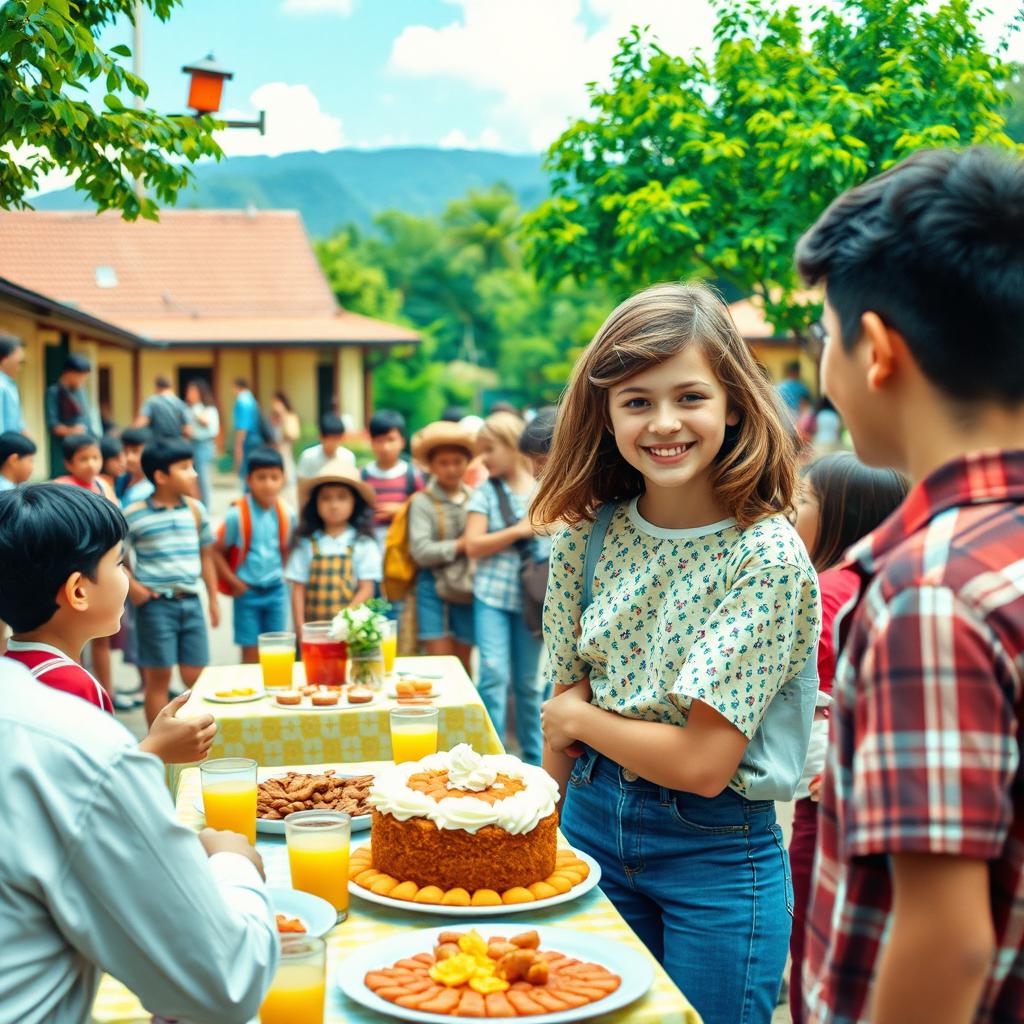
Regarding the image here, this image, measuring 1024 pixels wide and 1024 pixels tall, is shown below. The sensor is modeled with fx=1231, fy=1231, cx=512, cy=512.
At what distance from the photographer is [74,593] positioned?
2555mm

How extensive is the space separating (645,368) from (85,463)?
19.3ft

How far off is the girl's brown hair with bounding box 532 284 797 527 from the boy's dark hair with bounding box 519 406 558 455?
2.74 metres

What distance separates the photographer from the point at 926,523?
1132 mm

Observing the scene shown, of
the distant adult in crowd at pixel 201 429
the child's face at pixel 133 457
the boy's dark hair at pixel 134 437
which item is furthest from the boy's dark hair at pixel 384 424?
the distant adult in crowd at pixel 201 429

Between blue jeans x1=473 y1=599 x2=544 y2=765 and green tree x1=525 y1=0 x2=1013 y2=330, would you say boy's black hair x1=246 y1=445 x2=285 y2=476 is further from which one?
green tree x1=525 y1=0 x2=1013 y2=330

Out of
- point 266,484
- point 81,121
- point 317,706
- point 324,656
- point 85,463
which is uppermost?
point 81,121

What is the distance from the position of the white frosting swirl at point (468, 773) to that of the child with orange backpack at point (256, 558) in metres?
4.82

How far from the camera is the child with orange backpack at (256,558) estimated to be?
6.94m

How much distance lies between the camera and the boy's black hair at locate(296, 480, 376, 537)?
21.9 feet

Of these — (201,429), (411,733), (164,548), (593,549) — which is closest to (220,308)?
(201,429)

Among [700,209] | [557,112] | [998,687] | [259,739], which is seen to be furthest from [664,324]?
[557,112]

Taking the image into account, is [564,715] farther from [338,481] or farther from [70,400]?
[70,400]

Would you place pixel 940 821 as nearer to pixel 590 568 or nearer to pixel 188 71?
pixel 590 568

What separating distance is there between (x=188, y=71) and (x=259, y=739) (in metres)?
5.34
